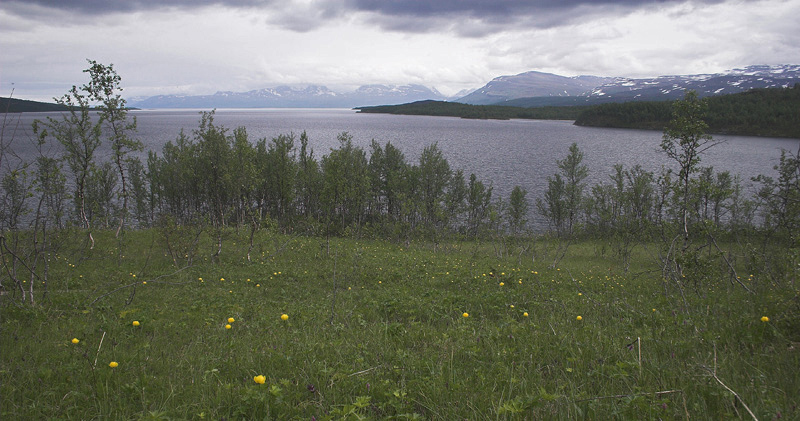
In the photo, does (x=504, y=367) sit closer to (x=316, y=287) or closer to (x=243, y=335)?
(x=243, y=335)

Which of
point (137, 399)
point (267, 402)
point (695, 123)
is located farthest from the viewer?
point (695, 123)

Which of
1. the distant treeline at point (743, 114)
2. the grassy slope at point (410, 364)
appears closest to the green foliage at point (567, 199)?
the grassy slope at point (410, 364)

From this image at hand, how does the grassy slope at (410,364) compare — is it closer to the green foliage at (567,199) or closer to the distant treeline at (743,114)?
the green foliage at (567,199)

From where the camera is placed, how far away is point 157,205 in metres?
59.3

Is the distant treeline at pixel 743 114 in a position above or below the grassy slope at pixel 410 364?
above

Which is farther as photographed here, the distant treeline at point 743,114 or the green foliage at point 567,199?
the distant treeline at point 743,114

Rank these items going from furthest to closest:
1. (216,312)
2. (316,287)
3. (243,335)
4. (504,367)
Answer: (316,287), (216,312), (243,335), (504,367)

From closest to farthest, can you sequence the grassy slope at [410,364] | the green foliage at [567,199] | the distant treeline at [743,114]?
the grassy slope at [410,364]
the green foliage at [567,199]
the distant treeline at [743,114]

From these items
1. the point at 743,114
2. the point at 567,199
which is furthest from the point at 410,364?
the point at 743,114

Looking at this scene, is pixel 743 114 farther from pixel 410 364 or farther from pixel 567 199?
pixel 410 364

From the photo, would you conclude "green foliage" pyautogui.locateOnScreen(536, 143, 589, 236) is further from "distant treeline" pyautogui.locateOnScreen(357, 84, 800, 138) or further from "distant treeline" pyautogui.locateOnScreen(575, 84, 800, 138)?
"distant treeline" pyautogui.locateOnScreen(575, 84, 800, 138)

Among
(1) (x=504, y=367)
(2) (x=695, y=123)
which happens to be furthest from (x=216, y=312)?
(2) (x=695, y=123)

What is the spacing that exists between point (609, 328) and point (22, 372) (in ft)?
22.1

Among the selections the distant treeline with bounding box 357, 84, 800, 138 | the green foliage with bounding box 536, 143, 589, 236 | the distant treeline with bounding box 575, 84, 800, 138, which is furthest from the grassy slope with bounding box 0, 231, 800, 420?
the distant treeline with bounding box 575, 84, 800, 138
